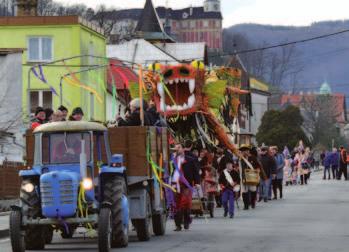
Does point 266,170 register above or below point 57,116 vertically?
below

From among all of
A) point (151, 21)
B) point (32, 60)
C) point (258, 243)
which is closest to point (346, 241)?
point (258, 243)

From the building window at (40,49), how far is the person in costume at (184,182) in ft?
101

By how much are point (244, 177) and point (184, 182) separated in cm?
979

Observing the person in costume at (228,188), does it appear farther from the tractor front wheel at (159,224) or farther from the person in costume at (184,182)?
the tractor front wheel at (159,224)

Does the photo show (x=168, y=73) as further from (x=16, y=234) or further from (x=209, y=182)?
(x=16, y=234)

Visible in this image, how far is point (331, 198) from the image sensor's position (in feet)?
135

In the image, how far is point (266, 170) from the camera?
40.2 m

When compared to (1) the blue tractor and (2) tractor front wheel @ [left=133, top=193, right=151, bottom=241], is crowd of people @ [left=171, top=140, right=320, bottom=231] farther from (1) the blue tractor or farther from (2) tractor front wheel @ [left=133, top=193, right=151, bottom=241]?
(1) the blue tractor

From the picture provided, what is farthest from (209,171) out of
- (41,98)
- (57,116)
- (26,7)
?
(26,7)

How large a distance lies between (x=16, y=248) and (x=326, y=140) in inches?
4431

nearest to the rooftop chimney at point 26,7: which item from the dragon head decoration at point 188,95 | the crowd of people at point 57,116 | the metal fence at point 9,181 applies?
the metal fence at point 9,181

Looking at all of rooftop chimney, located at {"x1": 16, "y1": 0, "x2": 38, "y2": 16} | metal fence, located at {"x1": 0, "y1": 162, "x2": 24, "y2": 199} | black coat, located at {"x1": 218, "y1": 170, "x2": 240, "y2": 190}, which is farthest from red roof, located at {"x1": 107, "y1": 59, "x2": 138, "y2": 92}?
rooftop chimney, located at {"x1": 16, "y1": 0, "x2": 38, "y2": 16}

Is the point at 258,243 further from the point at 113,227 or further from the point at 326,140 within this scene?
the point at 326,140

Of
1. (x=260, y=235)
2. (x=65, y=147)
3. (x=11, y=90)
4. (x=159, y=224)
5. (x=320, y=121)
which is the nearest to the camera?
(x=65, y=147)
